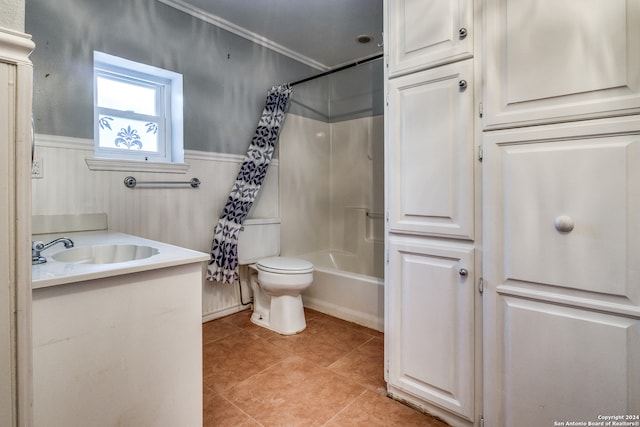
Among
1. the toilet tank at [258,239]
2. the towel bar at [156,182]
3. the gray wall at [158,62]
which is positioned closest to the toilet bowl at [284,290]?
the toilet tank at [258,239]

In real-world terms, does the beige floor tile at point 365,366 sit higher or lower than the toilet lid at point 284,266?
lower

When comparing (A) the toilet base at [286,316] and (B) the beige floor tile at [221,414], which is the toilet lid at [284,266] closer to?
(A) the toilet base at [286,316]

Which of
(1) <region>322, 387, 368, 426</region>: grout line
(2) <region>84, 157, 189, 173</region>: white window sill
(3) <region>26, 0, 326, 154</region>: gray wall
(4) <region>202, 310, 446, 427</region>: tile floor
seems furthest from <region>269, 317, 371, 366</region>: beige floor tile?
(3) <region>26, 0, 326, 154</region>: gray wall

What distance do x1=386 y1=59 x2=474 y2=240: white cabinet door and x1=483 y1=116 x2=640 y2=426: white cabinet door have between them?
97mm

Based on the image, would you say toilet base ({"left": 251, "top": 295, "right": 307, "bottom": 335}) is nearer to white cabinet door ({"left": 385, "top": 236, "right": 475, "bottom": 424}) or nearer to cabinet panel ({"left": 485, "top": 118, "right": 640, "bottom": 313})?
white cabinet door ({"left": 385, "top": 236, "right": 475, "bottom": 424})

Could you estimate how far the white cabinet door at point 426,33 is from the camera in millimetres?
1267

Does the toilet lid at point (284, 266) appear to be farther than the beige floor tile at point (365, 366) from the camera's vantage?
Yes

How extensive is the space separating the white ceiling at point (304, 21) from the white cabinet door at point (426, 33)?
100 centimetres

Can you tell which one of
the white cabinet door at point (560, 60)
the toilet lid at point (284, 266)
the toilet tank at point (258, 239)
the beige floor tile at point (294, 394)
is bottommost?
the beige floor tile at point (294, 394)

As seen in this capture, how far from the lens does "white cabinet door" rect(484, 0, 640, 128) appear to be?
961mm

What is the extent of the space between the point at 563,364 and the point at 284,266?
159cm

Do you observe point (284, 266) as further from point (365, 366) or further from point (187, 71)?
point (187, 71)

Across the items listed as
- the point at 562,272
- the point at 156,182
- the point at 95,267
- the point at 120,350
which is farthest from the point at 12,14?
the point at 156,182

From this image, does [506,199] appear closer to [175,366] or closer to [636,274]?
[636,274]
